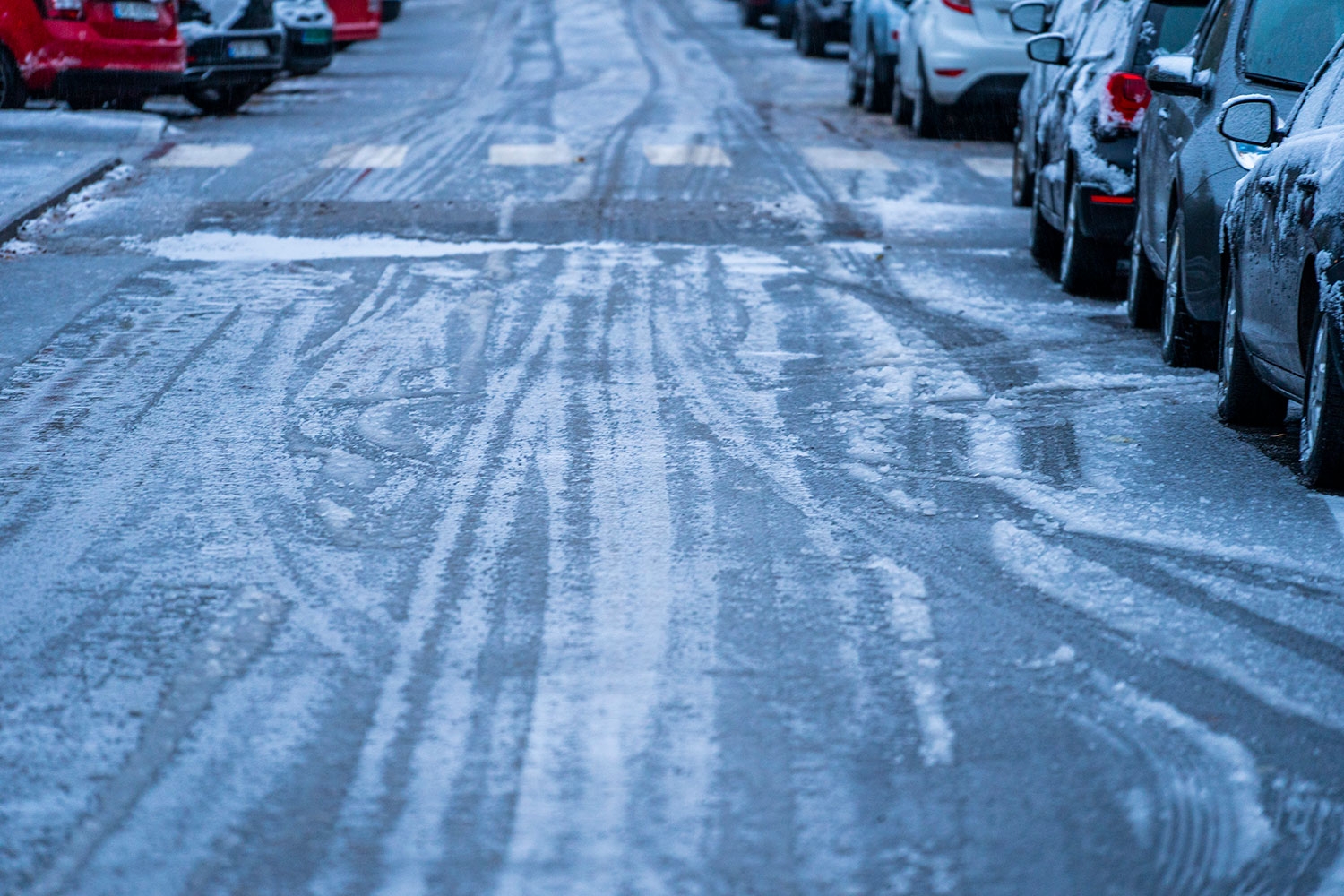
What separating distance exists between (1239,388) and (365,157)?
954cm

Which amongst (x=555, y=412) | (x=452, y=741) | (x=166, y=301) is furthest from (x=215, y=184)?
(x=452, y=741)

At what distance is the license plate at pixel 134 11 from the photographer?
1634 centimetres

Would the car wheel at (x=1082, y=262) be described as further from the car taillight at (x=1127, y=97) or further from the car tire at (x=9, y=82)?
the car tire at (x=9, y=82)

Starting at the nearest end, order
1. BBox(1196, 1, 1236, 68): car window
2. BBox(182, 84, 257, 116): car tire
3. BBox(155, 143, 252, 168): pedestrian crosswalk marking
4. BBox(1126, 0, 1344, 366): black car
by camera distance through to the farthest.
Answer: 1. BBox(1126, 0, 1344, 366): black car
2. BBox(1196, 1, 1236, 68): car window
3. BBox(155, 143, 252, 168): pedestrian crosswalk marking
4. BBox(182, 84, 257, 116): car tire

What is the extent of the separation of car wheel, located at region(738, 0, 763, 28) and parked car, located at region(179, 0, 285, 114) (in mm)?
16746

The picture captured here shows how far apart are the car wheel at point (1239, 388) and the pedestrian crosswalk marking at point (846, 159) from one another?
27.4 feet

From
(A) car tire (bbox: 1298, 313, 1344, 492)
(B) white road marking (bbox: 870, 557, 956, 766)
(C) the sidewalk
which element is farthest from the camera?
(C) the sidewalk

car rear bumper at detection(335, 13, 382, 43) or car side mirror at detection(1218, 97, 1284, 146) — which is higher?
car side mirror at detection(1218, 97, 1284, 146)

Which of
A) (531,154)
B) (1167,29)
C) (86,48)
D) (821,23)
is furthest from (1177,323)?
(821,23)

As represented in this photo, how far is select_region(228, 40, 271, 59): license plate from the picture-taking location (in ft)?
60.1

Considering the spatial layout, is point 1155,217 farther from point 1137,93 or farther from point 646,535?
point 646,535

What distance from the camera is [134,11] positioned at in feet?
54.0

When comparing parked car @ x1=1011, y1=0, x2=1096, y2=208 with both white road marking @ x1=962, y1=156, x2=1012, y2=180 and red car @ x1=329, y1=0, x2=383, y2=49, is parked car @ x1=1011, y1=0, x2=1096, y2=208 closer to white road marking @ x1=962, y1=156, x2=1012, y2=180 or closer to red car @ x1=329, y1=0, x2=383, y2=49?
white road marking @ x1=962, y1=156, x2=1012, y2=180

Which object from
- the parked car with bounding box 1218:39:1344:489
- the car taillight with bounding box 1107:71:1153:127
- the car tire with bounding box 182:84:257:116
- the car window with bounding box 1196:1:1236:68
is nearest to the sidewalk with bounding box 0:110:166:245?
the car tire with bounding box 182:84:257:116
